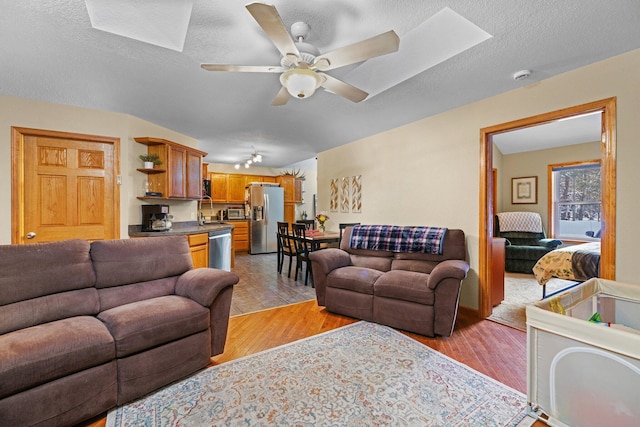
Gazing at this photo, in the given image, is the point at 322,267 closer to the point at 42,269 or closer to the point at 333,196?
the point at 42,269

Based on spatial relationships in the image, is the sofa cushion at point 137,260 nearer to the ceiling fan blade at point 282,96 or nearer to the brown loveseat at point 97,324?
the brown loveseat at point 97,324

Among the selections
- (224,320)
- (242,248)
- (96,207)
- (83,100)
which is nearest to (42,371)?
(224,320)

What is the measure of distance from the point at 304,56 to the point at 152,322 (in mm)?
2078

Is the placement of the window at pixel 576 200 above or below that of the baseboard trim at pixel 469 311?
above

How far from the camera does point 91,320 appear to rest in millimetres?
1777

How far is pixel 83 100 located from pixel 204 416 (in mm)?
3590

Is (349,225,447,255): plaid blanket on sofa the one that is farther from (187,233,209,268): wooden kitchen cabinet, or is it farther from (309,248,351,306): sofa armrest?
(187,233,209,268): wooden kitchen cabinet

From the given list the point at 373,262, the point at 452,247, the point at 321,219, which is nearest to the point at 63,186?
the point at 321,219

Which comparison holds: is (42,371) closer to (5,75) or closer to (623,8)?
(5,75)

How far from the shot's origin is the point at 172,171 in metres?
4.12

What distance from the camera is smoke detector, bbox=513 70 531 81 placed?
7.99 feet

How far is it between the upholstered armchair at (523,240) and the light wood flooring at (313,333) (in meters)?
2.78

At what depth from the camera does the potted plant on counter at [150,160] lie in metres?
3.85

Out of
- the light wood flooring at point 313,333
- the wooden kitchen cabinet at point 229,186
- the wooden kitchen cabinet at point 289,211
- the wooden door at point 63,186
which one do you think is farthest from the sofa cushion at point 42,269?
the wooden kitchen cabinet at point 289,211
